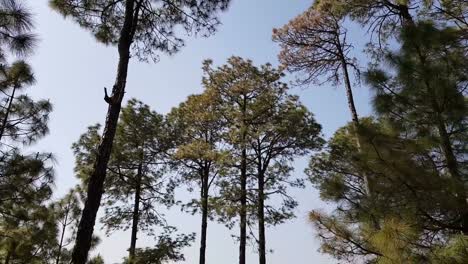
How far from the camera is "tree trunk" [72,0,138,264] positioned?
5.94m

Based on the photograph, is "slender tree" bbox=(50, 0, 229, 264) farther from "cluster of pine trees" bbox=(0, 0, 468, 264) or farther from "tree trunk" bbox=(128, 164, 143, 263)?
"tree trunk" bbox=(128, 164, 143, 263)

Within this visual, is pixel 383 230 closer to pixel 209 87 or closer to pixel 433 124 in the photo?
pixel 433 124

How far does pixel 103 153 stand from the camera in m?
6.60

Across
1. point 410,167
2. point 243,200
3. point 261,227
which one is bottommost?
point 410,167

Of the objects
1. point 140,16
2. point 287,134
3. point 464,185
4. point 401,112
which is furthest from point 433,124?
point 287,134

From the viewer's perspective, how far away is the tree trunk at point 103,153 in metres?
5.94

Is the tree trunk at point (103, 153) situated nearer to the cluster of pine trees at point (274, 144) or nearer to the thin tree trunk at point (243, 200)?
the cluster of pine trees at point (274, 144)

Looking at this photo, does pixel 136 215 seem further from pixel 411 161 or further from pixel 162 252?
pixel 411 161

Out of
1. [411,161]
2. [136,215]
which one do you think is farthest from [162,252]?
[411,161]

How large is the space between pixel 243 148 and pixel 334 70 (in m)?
4.72

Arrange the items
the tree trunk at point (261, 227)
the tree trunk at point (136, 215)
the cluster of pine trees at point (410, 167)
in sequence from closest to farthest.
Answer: the cluster of pine trees at point (410, 167) < the tree trunk at point (261, 227) < the tree trunk at point (136, 215)

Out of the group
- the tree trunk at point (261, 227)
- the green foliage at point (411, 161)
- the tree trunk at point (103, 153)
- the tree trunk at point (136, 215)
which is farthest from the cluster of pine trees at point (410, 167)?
the tree trunk at point (136, 215)

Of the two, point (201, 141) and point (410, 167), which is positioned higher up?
point (201, 141)

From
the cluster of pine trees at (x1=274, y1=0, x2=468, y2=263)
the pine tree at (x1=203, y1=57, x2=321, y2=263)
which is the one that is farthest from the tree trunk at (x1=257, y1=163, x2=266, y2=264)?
the cluster of pine trees at (x1=274, y1=0, x2=468, y2=263)
